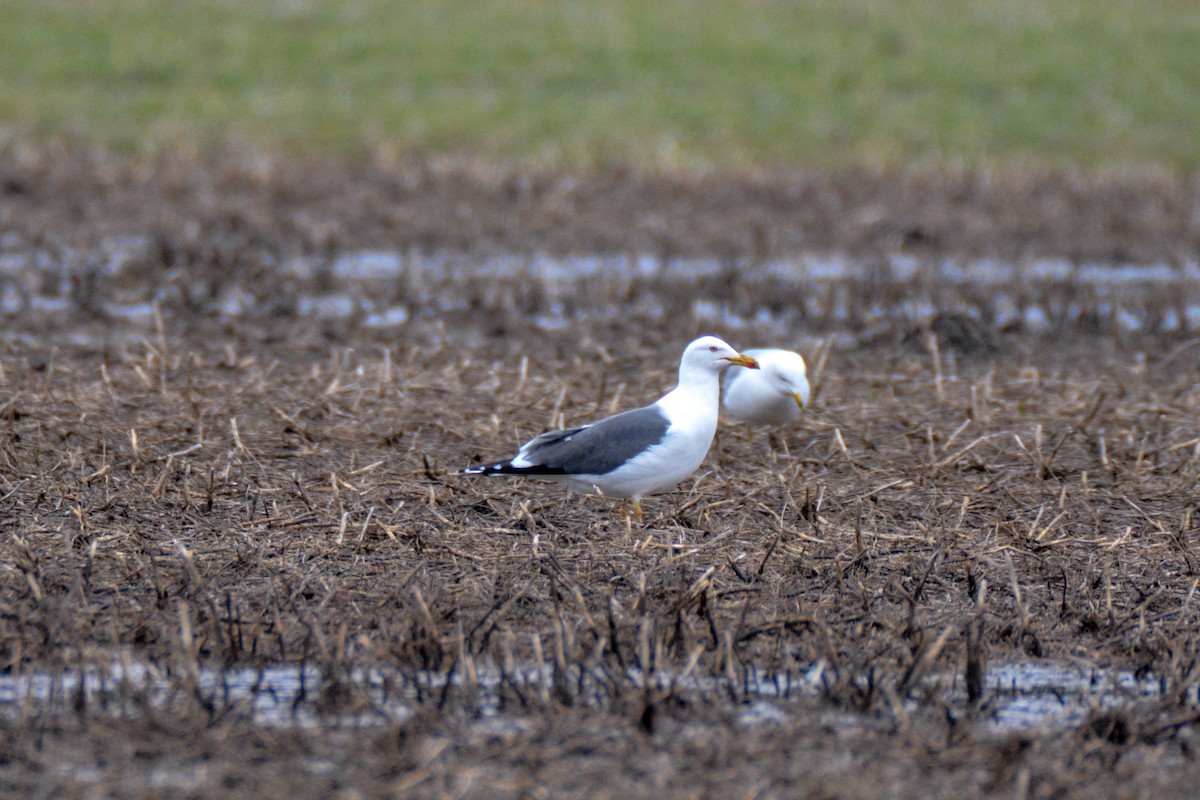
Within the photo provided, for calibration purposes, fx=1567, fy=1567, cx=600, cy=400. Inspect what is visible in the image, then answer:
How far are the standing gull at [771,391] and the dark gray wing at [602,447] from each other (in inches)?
50.6

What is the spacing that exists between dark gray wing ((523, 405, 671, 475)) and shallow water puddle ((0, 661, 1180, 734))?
1669 mm

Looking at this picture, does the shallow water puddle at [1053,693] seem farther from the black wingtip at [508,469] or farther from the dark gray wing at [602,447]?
the black wingtip at [508,469]

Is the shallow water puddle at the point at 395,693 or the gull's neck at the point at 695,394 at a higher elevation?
the gull's neck at the point at 695,394

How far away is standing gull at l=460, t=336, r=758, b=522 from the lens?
6379 mm

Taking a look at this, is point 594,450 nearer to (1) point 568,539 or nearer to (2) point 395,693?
(1) point 568,539

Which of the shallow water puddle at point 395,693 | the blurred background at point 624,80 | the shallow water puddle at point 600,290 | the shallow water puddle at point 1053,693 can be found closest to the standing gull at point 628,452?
the shallow water puddle at point 395,693

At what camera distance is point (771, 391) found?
25.2 feet

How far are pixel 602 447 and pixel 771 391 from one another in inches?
60.8

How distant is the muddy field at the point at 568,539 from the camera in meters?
4.29

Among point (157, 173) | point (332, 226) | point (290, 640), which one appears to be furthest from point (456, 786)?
point (157, 173)

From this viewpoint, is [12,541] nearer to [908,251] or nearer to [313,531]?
[313,531]

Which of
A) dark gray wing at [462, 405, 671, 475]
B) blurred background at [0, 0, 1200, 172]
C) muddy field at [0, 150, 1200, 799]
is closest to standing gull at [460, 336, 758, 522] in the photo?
dark gray wing at [462, 405, 671, 475]

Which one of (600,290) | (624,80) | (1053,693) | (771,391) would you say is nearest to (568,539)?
(771,391)

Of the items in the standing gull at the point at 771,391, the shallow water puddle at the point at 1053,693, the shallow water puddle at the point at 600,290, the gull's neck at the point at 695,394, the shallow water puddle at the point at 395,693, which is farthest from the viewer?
the shallow water puddle at the point at 600,290
